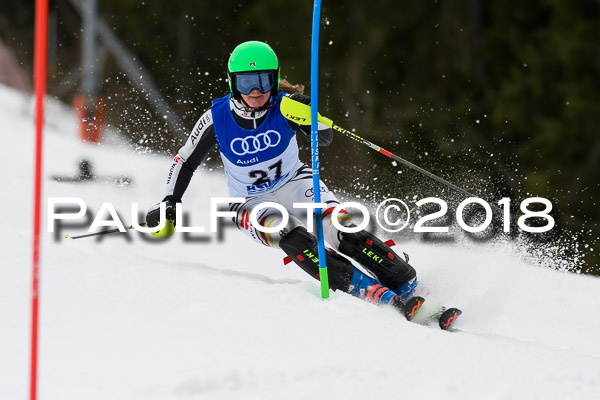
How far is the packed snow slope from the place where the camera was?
2.64 metres

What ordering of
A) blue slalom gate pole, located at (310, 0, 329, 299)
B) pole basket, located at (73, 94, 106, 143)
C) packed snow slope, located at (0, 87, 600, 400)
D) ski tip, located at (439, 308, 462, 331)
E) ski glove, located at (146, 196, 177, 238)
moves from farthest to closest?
pole basket, located at (73, 94, 106, 143)
ski glove, located at (146, 196, 177, 238)
ski tip, located at (439, 308, 462, 331)
blue slalom gate pole, located at (310, 0, 329, 299)
packed snow slope, located at (0, 87, 600, 400)

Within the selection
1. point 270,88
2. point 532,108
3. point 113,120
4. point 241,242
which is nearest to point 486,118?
point 532,108

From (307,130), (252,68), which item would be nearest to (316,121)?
(307,130)

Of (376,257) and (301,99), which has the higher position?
(301,99)

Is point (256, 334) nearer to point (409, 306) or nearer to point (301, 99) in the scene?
point (409, 306)

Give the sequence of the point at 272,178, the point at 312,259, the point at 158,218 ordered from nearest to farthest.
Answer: the point at 312,259 < the point at 158,218 < the point at 272,178

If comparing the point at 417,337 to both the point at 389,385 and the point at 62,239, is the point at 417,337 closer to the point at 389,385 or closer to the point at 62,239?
the point at 389,385

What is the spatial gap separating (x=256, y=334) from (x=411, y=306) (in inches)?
40.8

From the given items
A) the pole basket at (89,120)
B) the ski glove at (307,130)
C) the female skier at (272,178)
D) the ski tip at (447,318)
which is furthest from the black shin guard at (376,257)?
the pole basket at (89,120)

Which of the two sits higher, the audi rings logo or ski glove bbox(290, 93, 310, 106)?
ski glove bbox(290, 93, 310, 106)

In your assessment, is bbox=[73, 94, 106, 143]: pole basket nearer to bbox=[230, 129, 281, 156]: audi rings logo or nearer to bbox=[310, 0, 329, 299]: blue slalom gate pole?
bbox=[230, 129, 281, 156]: audi rings logo

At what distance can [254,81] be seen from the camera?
4.07 m

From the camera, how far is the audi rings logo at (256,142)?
168 inches

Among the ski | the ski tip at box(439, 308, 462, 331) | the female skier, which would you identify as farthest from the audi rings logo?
the ski tip at box(439, 308, 462, 331)
